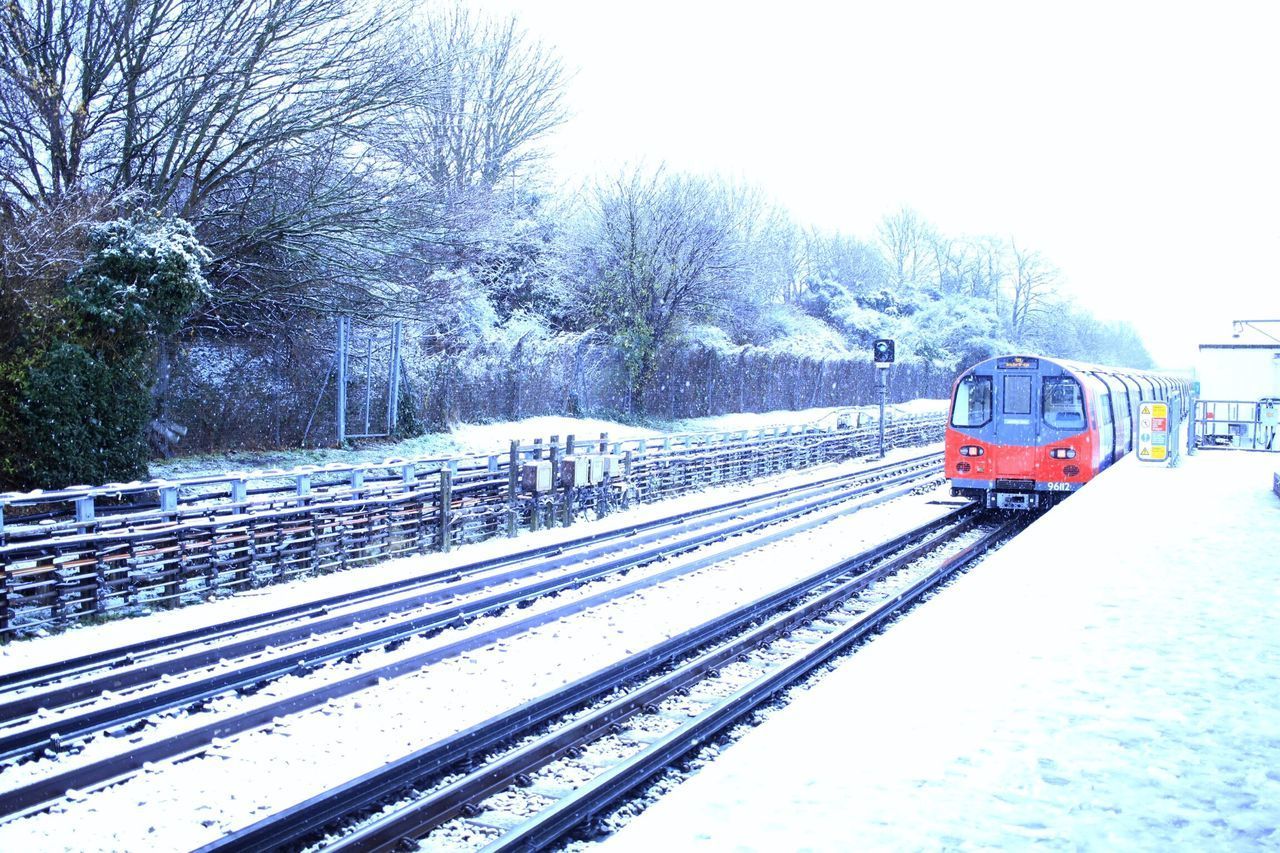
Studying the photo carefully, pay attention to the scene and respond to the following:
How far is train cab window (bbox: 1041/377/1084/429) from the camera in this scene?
16.0 m

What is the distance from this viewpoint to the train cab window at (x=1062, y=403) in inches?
629

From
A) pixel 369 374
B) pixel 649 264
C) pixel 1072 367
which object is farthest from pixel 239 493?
pixel 649 264

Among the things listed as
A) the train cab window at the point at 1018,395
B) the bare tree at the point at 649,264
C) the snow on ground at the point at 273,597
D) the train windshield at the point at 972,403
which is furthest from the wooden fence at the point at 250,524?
the bare tree at the point at 649,264

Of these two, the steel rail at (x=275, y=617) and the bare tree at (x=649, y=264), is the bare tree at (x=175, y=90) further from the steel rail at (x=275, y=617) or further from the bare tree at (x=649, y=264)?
the bare tree at (x=649, y=264)

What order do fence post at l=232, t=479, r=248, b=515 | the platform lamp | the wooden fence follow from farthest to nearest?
the platform lamp
fence post at l=232, t=479, r=248, b=515
the wooden fence

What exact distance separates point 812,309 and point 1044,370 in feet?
136

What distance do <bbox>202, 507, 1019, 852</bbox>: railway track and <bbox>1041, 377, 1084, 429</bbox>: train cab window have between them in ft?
25.9

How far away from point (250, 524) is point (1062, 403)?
499 inches

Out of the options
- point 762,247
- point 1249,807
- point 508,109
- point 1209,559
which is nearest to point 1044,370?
point 1209,559

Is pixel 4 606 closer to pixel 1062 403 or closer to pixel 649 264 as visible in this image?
pixel 1062 403

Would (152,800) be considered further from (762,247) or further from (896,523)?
(762,247)

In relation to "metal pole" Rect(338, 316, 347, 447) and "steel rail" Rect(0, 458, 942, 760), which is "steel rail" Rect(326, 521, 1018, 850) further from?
"metal pole" Rect(338, 316, 347, 447)

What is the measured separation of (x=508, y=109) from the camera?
35.1 m

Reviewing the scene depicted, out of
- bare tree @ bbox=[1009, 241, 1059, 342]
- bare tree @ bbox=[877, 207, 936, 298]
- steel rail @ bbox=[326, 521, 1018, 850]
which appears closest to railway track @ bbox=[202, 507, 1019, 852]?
steel rail @ bbox=[326, 521, 1018, 850]
